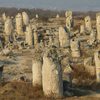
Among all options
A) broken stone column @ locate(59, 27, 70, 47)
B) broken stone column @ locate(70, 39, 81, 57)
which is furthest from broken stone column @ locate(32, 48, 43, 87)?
broken stone column @ locate(59, 27, 70, 47)

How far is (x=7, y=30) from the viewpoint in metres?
40.2

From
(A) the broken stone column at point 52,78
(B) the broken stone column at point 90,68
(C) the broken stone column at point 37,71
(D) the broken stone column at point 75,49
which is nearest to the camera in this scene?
(A) the broken stone column at point 52,78

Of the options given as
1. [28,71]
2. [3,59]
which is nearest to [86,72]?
[28,71]

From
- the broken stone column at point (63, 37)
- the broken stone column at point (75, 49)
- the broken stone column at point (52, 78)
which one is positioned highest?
the broken stone column at point (63, 37)

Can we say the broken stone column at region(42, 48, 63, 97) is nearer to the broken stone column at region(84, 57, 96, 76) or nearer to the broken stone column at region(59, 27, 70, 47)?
the broken stone column at region(84, 57, 96, 76)

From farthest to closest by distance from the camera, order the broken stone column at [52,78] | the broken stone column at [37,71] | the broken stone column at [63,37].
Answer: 1. the broken stone column at [63,37]
2. the broken stone column at [37,71]
3. the broken stone column at [52,78]

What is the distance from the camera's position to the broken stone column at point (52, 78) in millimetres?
17500

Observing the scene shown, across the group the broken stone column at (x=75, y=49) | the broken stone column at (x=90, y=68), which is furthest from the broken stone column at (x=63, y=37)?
the broken stone column at (x=90, y=68)

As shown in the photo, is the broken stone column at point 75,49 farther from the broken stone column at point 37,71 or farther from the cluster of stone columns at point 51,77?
the cluster of stone columns at point 51,77

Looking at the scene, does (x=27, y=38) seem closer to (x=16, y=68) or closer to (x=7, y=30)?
(x=7, y=30)

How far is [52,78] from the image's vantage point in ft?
Result: 57.4

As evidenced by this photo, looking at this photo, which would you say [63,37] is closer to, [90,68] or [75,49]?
[75,49]

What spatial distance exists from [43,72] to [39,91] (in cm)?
72

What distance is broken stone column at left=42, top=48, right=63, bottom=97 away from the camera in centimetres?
1750
